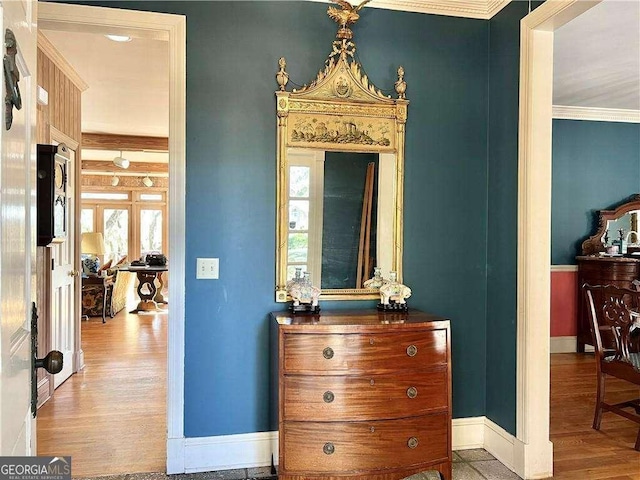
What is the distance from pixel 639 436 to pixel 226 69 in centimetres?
334

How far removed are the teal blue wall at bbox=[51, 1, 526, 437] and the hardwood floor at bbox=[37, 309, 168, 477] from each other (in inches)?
21.9

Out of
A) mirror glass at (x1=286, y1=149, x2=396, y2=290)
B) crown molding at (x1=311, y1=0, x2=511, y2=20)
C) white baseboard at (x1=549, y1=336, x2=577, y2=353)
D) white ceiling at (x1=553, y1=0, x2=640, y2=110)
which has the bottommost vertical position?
white baseboard at (x1=549, y1=336, x2=577, y2=353)

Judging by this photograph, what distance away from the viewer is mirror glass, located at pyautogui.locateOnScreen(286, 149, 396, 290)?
107 inches

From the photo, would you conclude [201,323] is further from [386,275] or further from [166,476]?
[386,275]

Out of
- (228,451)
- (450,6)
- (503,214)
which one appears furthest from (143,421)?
(450,6)

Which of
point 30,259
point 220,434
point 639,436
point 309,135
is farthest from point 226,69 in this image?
point 639,436

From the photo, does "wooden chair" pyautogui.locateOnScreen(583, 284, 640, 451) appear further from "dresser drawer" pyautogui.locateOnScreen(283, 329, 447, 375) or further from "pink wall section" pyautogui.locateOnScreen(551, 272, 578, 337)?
"pink wall section" pyautogui.locateOnScreen(551, 272, 578, 337)

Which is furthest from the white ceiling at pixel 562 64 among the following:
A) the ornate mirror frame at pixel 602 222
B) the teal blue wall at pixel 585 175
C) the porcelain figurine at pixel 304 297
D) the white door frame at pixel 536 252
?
the porcelain figurine at pixel 304 297

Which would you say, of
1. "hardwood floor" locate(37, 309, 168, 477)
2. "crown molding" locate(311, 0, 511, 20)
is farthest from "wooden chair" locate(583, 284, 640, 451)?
"hardwood floor" locate(37, 309, 168, 477)

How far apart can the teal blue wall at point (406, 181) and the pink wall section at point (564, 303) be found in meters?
2.91

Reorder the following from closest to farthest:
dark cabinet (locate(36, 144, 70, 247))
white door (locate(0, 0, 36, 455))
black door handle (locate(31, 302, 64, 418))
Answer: white door (locate(0, 0, 36, 455))
black door handle (locate(31, 302, 64, 418))
dark cabinet (locate(36, 144, 70, 247))

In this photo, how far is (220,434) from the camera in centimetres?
263

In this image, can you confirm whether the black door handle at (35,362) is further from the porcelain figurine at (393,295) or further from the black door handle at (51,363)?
the porcelain figurine at (393,295)

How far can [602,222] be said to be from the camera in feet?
17.3
